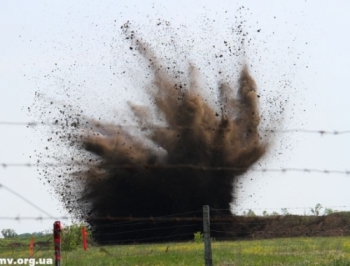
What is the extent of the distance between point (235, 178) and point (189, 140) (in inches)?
132

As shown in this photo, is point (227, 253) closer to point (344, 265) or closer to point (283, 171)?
point (344, 265)

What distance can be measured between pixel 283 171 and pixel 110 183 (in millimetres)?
28208

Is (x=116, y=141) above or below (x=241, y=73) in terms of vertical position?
below

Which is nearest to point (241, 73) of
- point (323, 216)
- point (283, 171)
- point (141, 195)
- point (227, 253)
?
point (141, 195)

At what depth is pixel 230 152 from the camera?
126ft

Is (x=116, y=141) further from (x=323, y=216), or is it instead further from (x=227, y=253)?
(x=323, y=216)

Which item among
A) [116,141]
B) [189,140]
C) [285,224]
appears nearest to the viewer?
[116,141]

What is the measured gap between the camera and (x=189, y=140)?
3906 cm

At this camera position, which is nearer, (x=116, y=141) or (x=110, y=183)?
(x=116, y=141)

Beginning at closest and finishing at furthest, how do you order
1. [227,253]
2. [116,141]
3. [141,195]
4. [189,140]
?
1. [227,253]
2. [116,141]
3. [189,140]
4. [141,195]

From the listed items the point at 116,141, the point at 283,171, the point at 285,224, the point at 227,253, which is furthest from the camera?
the point at 285,224

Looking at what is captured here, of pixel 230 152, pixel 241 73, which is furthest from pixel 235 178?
pixel 241 73

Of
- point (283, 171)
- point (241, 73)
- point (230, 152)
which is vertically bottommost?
point (283, 171)

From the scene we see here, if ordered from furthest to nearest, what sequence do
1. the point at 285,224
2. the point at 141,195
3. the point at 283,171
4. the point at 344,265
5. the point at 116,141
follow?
the point at 285,224 → the point at 141,195 → the point at 116,141 → the point at 344,265 → the point at 283,171
